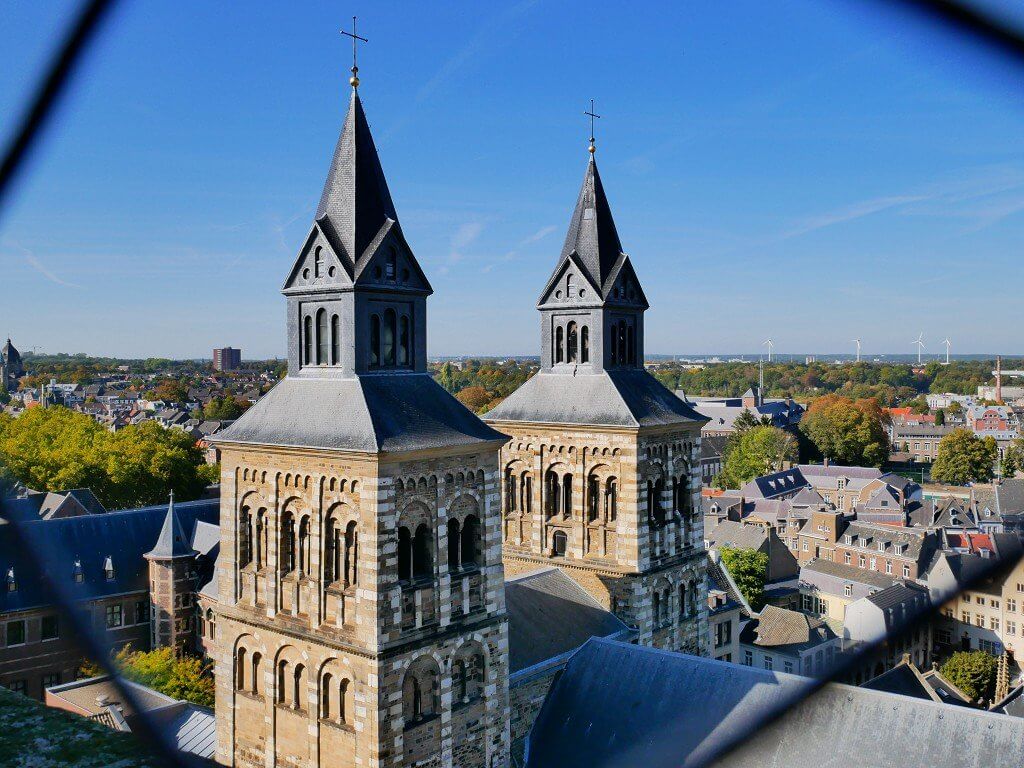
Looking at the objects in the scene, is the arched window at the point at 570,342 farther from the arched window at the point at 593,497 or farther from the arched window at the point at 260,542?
the arched window at the point at 260,542

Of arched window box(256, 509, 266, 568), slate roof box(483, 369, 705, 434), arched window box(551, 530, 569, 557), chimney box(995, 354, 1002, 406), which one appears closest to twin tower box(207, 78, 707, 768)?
arched window box(256, 509, 266, 568)

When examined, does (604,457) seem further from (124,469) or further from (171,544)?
(124,469)

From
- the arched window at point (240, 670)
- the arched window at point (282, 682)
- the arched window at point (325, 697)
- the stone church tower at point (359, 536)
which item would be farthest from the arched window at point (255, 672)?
the arched window at point (325, 697)

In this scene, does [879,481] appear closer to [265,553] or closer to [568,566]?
[568,566]

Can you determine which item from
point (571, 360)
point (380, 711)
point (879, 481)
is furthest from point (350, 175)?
point (879, 481)

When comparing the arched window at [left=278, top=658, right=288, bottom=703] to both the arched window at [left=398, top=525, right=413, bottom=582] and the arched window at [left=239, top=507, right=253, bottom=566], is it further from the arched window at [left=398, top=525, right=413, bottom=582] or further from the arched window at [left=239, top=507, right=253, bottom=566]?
the arched window at [left=398, top=525, right=413, bottom=582]

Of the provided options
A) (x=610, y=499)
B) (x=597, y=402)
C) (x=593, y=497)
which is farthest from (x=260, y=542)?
(x=597, y=402)
